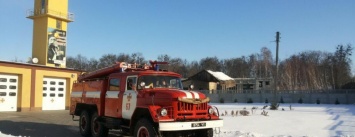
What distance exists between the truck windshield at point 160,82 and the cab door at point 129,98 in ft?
0.80

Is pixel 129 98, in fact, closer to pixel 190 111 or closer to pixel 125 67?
pixel 125 67

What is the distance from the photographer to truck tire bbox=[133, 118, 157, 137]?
30.5 feet

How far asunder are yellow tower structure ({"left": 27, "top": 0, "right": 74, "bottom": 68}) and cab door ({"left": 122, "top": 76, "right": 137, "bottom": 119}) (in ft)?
73.1

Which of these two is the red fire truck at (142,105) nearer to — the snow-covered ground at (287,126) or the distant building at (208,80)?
the snow-covered ground at (287,126)

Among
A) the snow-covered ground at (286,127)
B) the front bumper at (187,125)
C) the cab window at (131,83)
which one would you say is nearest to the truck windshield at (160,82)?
the cab window at (131,83)

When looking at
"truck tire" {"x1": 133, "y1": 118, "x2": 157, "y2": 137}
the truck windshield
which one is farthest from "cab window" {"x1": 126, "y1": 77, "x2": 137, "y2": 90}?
"truck tire" {"x1": 133, "y1": 118, "x2": 157, "y2": 137}

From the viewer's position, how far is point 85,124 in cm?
1360

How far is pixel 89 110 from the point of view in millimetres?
13703

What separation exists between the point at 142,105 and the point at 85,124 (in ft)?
14.7

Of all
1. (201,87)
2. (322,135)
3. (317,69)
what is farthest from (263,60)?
(322,135)

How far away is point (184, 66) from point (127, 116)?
301ft

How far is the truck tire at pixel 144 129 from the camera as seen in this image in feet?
30.5

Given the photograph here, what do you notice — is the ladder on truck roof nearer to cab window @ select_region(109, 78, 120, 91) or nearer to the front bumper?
cab window @ select_region(109, 78, 120, 91)

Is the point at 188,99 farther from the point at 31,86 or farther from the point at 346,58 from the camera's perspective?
the point at 346,58
